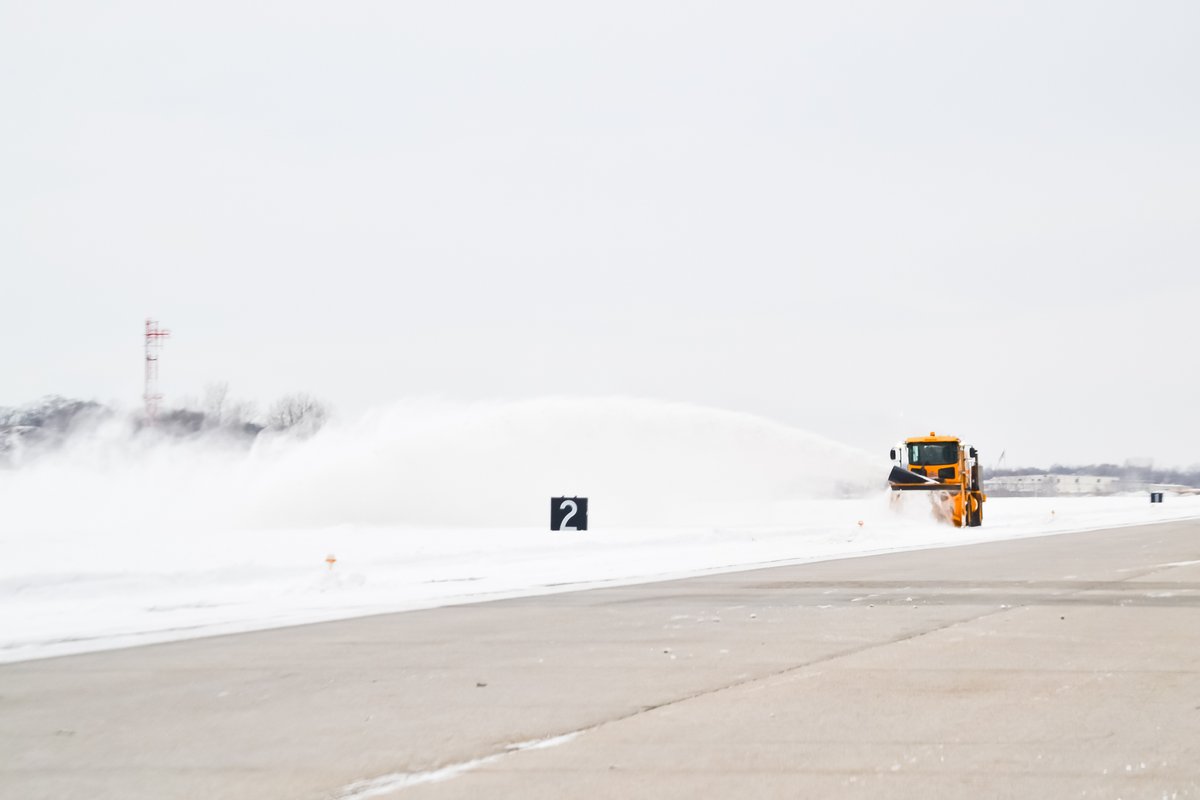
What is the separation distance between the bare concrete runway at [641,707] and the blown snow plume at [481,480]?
2446cm

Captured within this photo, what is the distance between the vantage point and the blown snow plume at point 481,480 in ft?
128

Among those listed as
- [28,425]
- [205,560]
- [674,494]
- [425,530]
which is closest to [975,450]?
[674,494]

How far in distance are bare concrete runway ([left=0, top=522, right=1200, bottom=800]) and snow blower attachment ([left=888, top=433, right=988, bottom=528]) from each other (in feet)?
80.8

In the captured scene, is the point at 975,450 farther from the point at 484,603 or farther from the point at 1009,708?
the point at 1009,708

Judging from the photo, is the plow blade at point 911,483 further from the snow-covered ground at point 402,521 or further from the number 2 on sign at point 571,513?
the number 2 on sign at point 571,513

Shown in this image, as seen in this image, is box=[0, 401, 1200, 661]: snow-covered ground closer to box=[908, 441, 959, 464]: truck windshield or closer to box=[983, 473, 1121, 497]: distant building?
box=[908, 441, 959, 464]: truck windshield

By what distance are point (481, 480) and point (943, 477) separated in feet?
47.8

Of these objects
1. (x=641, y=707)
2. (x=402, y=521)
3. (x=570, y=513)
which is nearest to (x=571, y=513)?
(x=570, y=513)

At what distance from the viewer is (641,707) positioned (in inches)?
324

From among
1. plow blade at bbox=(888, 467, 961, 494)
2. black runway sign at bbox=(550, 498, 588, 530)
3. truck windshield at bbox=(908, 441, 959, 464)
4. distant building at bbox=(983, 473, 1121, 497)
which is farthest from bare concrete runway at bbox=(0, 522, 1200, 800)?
distant building at bbox=(983, 473, 1121, 497)

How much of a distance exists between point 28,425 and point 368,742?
200 feet

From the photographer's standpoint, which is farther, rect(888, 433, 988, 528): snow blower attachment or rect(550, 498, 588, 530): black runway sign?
rect(888, 433, 988, 528): snow blower attachment

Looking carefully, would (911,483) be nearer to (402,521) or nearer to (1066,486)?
(402,521)

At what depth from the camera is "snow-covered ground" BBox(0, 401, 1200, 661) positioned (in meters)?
17.3
